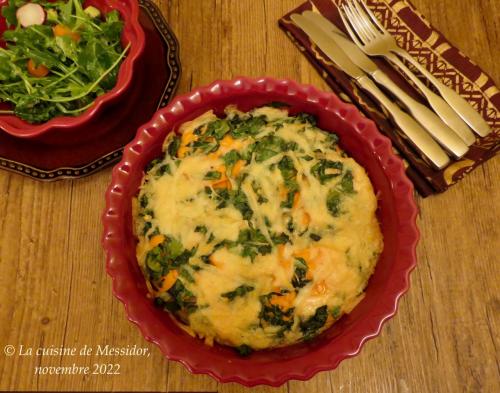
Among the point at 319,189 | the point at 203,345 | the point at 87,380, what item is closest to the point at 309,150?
the point at 319,189

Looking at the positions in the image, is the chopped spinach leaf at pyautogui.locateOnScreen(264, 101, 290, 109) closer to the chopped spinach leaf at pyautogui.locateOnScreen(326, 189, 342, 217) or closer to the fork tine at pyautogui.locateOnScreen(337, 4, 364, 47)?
the chopped spinach leaf at pyautogui.locateOnScreen(326, 189, 342, 217)

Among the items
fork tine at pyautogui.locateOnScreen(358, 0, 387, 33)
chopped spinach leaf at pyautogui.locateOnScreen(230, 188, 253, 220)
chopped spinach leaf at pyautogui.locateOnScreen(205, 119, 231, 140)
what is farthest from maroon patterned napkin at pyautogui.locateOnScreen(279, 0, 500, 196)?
chopped spinach leaf at pyautogui.locateOnScreen(230, 188, 253, 220)

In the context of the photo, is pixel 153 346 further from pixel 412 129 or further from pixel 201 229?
pixel 412 129

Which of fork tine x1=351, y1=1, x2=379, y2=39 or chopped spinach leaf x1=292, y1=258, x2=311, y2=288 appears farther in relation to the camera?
fork tine x1=351, y1=1, x2=379, y2=39

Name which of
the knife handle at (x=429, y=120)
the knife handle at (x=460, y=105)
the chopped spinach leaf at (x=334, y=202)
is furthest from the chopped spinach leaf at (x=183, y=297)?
the knife handle at (x=460, y=105)

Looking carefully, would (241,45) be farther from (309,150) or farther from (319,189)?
(319,189)

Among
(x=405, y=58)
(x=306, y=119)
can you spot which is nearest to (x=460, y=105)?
(x=405, y=58)
